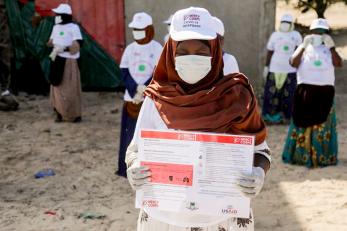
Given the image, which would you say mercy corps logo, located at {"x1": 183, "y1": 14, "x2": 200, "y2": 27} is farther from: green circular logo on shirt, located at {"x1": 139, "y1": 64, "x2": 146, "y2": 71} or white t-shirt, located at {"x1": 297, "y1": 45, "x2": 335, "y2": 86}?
white t-shirt, located at {"x1": 297, "y1": 45, "x2": 335, "y2": 86}

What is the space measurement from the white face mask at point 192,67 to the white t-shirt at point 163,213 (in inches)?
8.2

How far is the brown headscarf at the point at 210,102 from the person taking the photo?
2.23 m

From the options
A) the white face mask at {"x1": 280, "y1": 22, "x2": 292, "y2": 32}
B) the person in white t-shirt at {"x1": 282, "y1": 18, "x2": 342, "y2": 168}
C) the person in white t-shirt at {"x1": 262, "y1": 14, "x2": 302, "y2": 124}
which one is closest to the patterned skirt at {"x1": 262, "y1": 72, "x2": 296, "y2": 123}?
the person in white t-shirt at {"x1": 262, "y1": 14, "x2": 302, "y2": 124}

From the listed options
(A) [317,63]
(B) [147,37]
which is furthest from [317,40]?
(B) [147,37]

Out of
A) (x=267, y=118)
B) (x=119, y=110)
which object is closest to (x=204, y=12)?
(x=267, y=118)

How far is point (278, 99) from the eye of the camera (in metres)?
8.02

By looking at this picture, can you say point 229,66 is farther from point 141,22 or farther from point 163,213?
point 163,213

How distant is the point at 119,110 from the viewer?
9.07 m

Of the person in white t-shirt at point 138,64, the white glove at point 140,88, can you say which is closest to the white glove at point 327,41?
the person in white t-shirt at point 138,64

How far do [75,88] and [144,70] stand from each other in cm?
318

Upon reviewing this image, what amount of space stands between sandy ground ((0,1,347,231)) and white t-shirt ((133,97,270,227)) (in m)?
2.27

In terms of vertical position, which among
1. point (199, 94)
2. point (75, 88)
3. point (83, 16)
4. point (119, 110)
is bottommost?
point (119, 110)

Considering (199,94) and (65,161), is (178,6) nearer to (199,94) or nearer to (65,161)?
(65,161)

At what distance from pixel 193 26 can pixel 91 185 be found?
12.1ft
